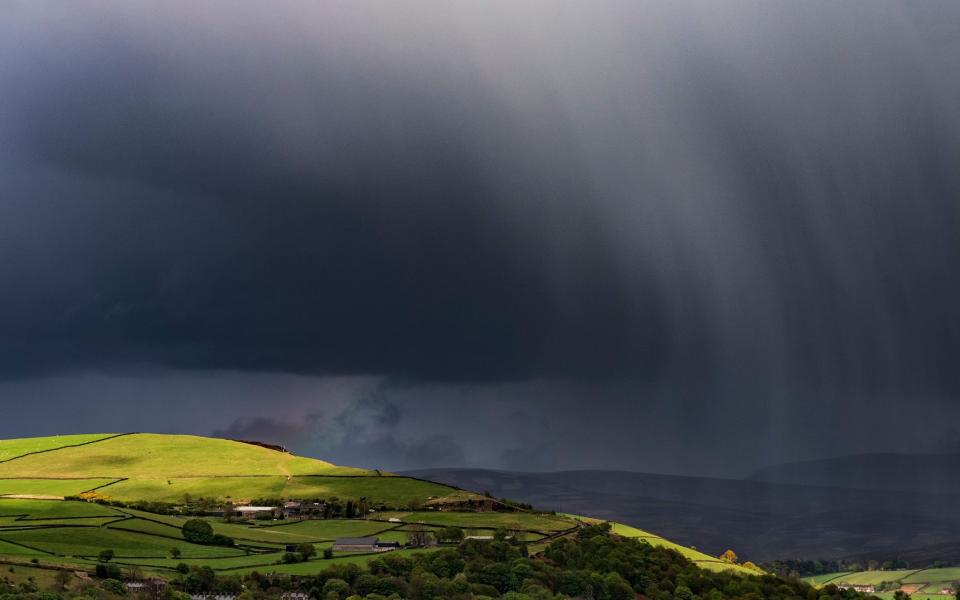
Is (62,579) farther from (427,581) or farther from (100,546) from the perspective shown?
(427,581)

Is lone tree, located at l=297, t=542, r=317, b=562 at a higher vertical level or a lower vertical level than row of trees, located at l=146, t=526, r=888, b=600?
higher

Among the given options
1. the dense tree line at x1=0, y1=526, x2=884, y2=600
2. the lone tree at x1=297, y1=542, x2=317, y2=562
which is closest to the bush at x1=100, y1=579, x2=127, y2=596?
the dense tree line at x1=0, y1=526, x2=884, y2=600

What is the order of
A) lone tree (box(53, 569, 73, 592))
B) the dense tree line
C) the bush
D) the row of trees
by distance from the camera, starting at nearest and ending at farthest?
lone tree (box(53, 569, 73, 592)) < the bush < the dense tree line < the row of trees

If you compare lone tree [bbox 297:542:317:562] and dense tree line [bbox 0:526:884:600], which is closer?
dense tree line [bbox 0:526:884:600]

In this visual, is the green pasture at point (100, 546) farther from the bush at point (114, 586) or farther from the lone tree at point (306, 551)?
the bush at point (114, 586)

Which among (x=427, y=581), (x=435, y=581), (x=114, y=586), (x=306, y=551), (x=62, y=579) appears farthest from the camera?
(x=306, y=551)

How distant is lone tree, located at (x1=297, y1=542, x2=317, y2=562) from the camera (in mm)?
→ 187375

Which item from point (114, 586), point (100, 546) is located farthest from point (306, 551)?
point (114, 586)

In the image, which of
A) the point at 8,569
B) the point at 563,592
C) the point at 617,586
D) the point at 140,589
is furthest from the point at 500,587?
the point at 8,569

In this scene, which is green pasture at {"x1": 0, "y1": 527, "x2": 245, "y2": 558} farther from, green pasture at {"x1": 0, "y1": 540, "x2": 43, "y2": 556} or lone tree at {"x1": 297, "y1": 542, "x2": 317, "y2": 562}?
lone tree at {"x1": 297, "y1": 542, "x2": 317, "y2": 562}

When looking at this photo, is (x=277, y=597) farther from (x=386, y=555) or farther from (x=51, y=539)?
(x=51, y=539)

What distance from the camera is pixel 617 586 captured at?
198500 mm

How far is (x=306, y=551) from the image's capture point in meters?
190

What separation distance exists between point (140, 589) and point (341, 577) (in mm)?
30062
